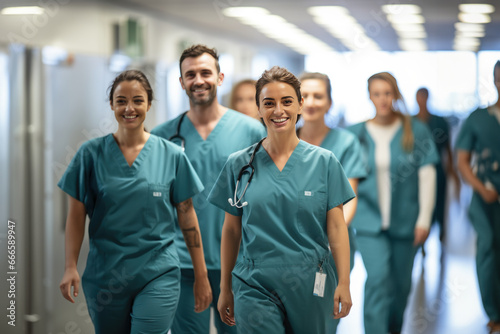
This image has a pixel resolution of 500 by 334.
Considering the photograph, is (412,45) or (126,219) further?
(412,45)

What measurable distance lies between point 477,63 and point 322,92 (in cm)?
87

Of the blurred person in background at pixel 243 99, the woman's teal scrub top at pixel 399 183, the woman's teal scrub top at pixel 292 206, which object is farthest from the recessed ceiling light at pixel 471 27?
the woman's teal scrub top at pixel 292 206

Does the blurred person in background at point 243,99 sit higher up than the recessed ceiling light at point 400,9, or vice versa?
the recessed ceiling light at point 400,9

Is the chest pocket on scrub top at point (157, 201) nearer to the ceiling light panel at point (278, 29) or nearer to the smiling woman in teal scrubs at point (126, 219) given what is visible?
the smiling woman in teal scrubs at point (126, 219)

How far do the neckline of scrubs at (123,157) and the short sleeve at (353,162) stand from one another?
2.95ft

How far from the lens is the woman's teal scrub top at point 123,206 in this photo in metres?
2.28

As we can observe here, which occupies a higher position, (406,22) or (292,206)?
(406,22)

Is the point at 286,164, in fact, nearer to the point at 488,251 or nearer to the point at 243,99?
the point at 243,99

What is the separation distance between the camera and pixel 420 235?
3051mm

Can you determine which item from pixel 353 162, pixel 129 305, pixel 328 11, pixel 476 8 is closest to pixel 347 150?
pixel 353 162

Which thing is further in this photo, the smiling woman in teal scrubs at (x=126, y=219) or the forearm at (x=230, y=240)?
the smiling woman in teal scrubs at (x=126, y=219)

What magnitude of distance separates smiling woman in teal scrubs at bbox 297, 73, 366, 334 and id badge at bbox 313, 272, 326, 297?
2.30ft

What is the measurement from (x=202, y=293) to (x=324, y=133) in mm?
900

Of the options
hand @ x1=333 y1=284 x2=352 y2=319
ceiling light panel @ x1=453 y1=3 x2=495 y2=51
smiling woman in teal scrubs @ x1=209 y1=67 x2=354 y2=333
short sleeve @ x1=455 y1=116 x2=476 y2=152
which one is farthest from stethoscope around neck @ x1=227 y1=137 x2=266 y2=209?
ceiling light panel @ x1=453 y1=3 x2=495 y2=51
